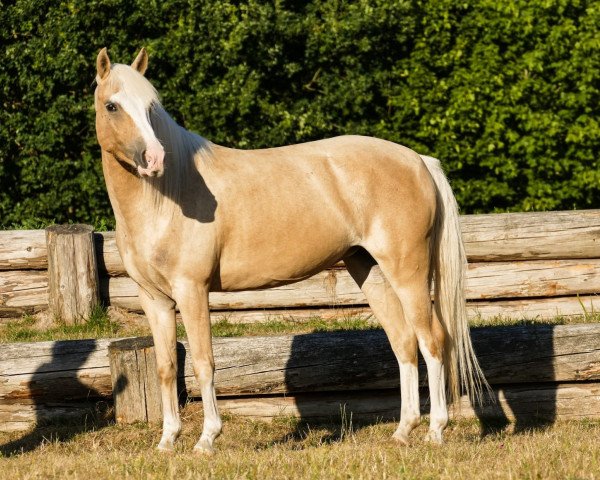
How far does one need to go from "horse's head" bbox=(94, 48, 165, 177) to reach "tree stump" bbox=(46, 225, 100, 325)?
4.20 metres

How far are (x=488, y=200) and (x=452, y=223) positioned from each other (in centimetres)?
1104

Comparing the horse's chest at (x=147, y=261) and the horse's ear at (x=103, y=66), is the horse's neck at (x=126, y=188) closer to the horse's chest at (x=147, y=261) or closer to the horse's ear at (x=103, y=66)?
the horse's chest at (x=147, y=261)

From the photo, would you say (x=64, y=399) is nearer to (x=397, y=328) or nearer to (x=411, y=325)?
(x=397, y=328)

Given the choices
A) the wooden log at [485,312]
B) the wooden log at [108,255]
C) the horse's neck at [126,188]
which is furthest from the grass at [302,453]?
the wooden log at [108,255]

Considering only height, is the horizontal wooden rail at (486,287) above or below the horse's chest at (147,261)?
below

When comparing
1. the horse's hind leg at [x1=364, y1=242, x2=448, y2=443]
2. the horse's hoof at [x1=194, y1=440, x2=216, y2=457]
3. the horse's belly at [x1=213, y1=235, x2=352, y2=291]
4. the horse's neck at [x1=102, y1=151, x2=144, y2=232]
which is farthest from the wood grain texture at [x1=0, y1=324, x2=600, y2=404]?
the horse's neck at [x1=102, y1=151, x2=144, y2=232]

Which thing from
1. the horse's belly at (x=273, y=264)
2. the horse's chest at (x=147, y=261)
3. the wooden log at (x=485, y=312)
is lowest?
the wooden log at (x=485, y=312)

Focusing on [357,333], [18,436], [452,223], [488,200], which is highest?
[452,223]

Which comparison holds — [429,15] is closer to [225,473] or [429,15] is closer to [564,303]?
[564,303]

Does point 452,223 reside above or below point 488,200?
above

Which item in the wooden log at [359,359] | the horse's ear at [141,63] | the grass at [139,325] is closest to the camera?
the horse's ear at [141,63]

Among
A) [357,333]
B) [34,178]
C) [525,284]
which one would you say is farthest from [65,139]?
[357,333]

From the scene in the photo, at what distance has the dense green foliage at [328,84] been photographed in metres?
15.5

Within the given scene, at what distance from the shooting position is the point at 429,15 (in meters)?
17.5
